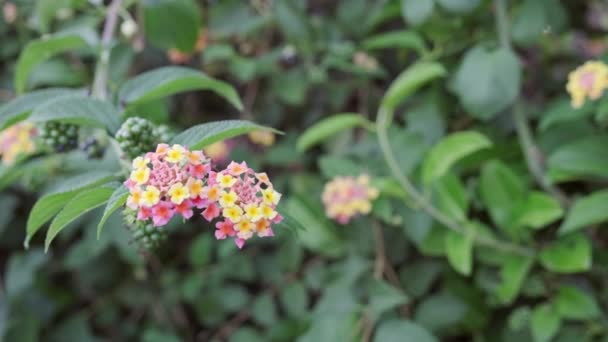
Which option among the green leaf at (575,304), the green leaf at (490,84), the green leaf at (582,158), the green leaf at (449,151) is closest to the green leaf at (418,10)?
the green leaf at (490,84)

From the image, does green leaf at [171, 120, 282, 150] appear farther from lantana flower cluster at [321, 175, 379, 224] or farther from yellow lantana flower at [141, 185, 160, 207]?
lantana flower cluster at [321, 175, 379, 224]

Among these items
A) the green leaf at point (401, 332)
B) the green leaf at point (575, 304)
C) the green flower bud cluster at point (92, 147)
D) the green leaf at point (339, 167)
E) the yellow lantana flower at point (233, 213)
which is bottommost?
the green leaf at point (401, 332)

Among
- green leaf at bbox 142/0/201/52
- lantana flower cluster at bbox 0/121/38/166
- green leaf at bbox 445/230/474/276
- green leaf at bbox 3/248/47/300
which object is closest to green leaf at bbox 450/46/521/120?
green leaf at bbox 445/230/474/276

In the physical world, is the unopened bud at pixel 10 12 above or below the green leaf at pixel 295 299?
above

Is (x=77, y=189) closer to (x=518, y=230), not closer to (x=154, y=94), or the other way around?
(x=154, y=94)

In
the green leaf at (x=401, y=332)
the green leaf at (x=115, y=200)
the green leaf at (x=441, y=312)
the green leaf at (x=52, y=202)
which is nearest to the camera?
the green leaf at (x=115, y=200)

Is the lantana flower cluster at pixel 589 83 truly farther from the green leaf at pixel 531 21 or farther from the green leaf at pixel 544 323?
the green leaf at pixel 544 323

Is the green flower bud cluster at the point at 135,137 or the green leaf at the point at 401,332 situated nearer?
the green flower bud cluster at the point at 135,137
